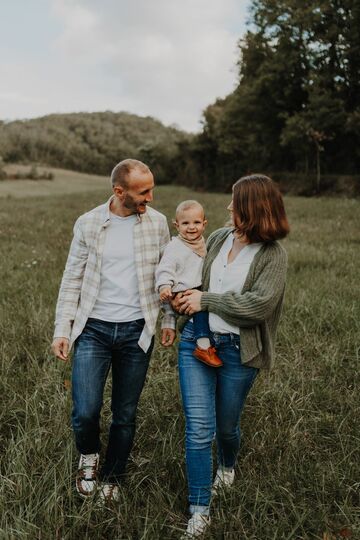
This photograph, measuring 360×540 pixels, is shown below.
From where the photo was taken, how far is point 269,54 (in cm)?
3434

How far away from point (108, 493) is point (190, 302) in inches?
43.3

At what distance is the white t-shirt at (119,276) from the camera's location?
2.72 meters

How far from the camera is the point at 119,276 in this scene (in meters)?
2.74

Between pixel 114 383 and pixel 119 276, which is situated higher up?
pixel 119 276

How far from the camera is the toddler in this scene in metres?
2.52

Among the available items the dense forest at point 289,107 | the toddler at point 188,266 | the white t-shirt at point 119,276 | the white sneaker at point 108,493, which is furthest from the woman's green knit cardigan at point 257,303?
the dense forest at point 289,107

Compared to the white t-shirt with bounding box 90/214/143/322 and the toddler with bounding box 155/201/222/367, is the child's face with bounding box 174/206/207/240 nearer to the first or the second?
the toddler with bounding box 155/201/222/367

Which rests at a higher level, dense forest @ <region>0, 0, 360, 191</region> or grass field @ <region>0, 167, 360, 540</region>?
dense forest @ <region>0, 0, 360, 191</region>

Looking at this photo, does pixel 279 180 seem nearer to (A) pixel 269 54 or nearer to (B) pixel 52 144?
(A) pixel 269 54

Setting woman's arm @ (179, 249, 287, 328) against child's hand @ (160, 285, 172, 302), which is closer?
woman's arm @ (179, 249, 287, 328)

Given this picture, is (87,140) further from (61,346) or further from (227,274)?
(227,274)

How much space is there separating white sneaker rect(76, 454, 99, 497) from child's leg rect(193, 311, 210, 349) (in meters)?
0.93

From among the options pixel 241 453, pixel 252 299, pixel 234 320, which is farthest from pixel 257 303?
pixel 241 453

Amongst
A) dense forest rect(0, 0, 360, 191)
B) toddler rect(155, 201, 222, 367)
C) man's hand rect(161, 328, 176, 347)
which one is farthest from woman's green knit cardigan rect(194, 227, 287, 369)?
dense forest rect(0, 0, 360, 191)
